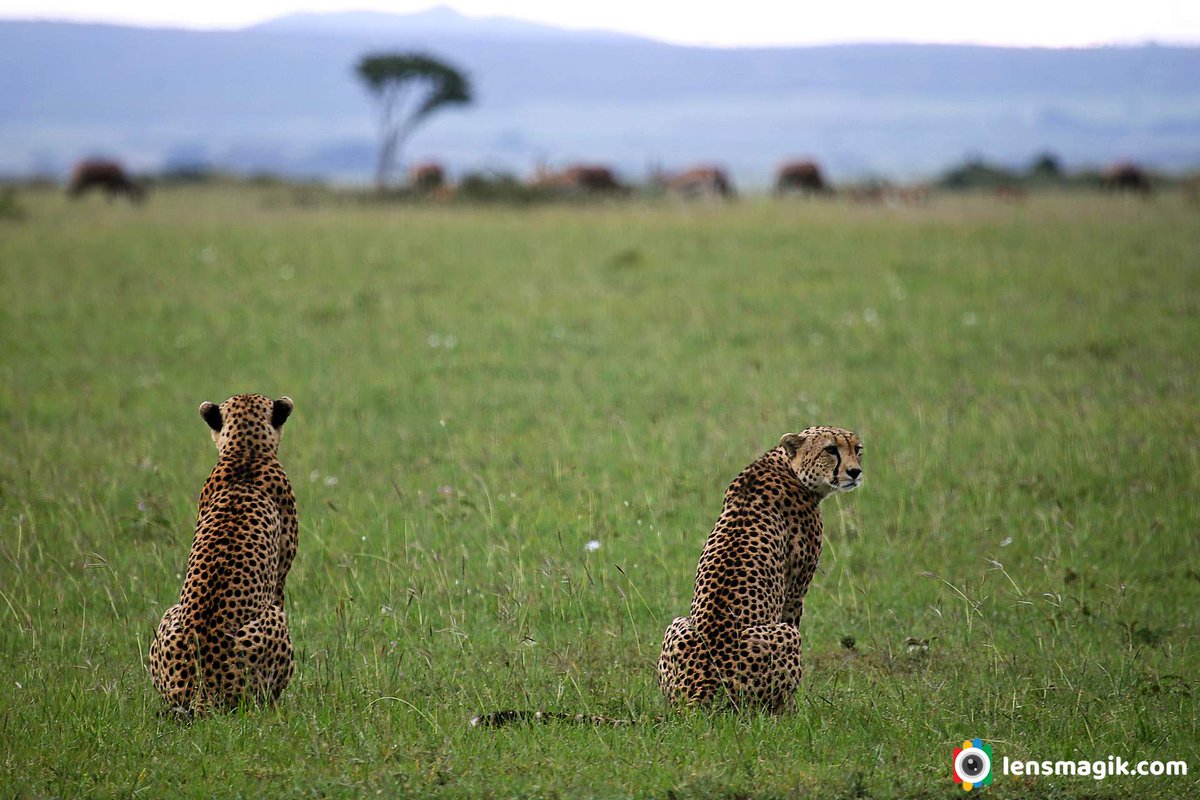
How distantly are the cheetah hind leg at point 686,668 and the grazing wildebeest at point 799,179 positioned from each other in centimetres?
2954

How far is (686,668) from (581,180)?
26516mm

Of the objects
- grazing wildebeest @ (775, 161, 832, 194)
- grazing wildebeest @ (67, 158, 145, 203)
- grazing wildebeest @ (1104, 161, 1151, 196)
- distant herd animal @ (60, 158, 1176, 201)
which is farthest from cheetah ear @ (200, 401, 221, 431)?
grazing wildebeest @ (1104, 161, 1151, 196)

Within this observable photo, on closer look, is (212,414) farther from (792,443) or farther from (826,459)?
(826,459)

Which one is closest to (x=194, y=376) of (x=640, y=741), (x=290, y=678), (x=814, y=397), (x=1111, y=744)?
(x=814, y=397)

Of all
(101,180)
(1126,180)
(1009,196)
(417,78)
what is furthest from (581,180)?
(417,78)

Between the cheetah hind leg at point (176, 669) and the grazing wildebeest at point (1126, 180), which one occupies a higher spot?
the grazing wildebeest at point (1126, 180)

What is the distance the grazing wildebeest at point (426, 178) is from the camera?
98.3ft

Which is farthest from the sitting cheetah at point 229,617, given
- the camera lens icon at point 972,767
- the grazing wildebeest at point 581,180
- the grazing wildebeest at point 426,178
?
the grazing wildebeest at point 426,178

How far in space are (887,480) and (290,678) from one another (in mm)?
4357

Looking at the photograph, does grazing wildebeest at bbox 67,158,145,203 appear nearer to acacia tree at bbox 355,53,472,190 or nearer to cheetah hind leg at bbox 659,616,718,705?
acacia tree at bbox 355,53,472,190

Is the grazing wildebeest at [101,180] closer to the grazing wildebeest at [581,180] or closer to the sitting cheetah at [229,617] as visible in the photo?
the grazing wildebeest at [581,180]

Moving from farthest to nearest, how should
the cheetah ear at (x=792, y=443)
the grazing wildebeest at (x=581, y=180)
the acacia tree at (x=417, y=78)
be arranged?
the acacia tree at (x=417, y=78) < the grazing wildebeest at (x=581, y=180) < the cheetah ear at (x=792, y=443)

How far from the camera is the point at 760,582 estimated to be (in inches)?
192

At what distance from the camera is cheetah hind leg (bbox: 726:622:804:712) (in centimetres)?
471
